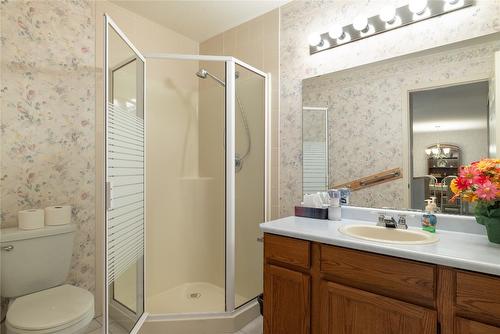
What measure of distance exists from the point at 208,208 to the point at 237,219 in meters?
0.50

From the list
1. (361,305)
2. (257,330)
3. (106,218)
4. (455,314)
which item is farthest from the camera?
(257,330)

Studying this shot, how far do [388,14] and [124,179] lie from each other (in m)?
1.92

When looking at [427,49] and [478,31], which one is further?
[427,49]

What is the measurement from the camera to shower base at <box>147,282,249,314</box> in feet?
6.42

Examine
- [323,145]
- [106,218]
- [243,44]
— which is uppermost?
[243,44]

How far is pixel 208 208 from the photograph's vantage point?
2.43 m

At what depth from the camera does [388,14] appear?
1605mm

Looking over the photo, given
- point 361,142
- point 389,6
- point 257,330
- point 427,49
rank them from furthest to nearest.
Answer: point 257,330
point 361,142
point 389,6
point 427,49

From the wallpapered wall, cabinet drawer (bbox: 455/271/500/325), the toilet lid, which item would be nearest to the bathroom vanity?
cabinet drawer (bbox: 455/271/500/325)

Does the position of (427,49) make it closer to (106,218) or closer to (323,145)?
(323,145)

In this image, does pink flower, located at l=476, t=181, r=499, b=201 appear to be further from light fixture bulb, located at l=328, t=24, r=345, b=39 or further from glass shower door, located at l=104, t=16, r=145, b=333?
glass shower door, located at l=104, t=16, r=145, b=333

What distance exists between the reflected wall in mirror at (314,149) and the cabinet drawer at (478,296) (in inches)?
39.8

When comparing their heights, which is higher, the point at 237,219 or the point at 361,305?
the point at 237,219

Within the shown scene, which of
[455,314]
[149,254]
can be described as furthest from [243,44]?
[455,314]
